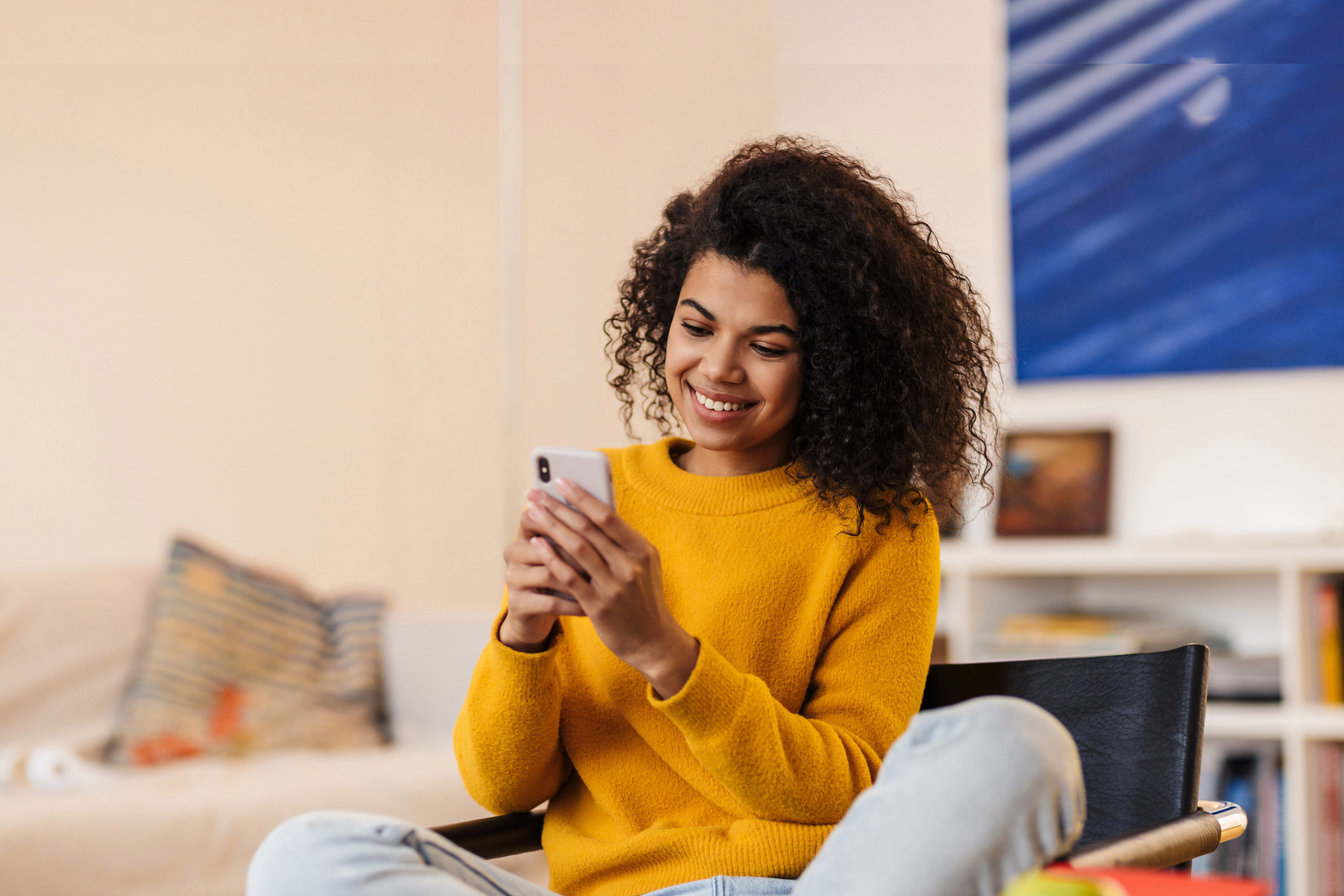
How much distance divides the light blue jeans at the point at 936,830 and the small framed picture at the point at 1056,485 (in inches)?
76.7

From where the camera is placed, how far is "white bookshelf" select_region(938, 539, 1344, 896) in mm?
2262

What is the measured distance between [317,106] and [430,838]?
2.50 meters

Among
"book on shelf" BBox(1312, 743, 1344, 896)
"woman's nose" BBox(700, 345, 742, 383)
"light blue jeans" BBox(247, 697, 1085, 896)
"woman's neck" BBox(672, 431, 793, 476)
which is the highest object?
"woman's nose" BBox(700, 345, 742, 383)

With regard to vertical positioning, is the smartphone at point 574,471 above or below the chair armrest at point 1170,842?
above

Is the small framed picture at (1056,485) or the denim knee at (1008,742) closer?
Result: the denim knee at (1008,742)

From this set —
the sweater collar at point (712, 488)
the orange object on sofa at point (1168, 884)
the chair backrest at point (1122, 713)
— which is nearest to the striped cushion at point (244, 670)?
the sweater collar at point (712, 488)

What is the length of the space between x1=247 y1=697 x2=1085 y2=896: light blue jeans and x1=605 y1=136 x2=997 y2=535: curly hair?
1.19 ft

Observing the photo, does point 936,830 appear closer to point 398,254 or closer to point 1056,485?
point 1056,485

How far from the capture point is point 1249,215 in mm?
2576

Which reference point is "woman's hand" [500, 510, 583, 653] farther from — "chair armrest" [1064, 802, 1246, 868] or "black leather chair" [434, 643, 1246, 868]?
"chair armrest" [1064, 802, 1246, 868]

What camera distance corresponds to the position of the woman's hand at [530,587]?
1000mm

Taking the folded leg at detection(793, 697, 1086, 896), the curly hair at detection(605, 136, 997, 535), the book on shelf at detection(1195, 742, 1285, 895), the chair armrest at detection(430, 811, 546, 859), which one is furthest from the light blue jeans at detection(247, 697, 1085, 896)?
the book on shelf at detection(1195, 742, 1285, 895)

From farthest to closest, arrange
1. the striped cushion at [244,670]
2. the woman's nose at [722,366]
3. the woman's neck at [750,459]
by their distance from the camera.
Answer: the striped cushion at [244,670] → the woman's neck at [750,459] → the woman's nose at [722,366]

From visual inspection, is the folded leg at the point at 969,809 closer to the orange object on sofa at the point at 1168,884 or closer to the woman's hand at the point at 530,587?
the orange object on sofa at the point at 1168,884
